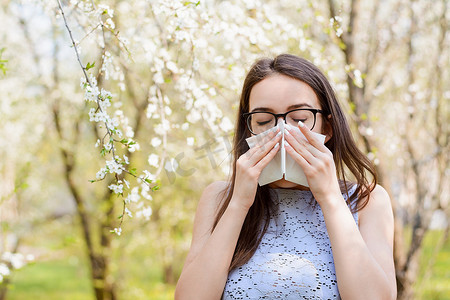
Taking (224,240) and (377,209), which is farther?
(377,209)

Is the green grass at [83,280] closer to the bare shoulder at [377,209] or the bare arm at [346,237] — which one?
the bare shoulder at [377,209]

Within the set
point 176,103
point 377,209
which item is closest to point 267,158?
point 377,209

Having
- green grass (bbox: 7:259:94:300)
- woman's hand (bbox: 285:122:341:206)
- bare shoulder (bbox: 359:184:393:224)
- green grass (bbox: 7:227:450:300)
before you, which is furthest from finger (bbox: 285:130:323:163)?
green grass (bbox: 7:259:94:300)

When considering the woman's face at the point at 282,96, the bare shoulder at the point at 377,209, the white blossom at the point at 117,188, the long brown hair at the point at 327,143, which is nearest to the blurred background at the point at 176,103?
the white blossom at the point at 117,188

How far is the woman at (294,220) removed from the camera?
75.0 inches

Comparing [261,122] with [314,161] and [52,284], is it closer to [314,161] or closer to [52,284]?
[314,161]

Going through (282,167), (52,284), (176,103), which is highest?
(52,284)

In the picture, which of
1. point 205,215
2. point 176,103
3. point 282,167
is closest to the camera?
point 282,167

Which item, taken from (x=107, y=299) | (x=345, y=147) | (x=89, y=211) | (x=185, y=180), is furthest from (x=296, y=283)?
(x=185, y=180)

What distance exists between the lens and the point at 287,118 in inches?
80.6

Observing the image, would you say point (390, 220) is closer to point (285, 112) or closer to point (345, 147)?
point (345, 147)

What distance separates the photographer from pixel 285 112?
6.72ft

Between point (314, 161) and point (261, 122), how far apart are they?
295 millimetres

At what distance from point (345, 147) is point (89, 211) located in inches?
210
